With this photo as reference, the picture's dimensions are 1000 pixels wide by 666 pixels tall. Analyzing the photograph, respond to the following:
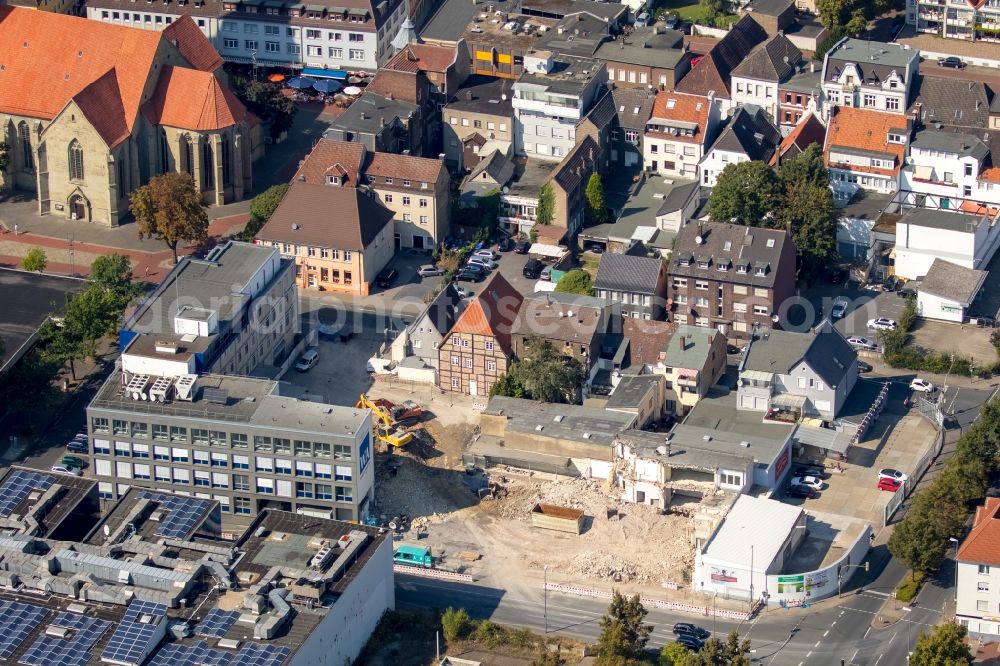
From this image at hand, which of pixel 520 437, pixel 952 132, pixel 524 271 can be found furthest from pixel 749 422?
pixel 952 132

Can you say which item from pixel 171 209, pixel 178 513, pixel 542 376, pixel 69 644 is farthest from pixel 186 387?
pixel 171 209

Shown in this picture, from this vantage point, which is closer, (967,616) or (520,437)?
(967,616)

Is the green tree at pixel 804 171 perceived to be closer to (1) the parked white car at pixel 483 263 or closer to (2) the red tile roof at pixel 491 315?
(1) the parked white car at pixel 483 263

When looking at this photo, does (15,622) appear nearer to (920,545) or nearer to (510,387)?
(510,387)

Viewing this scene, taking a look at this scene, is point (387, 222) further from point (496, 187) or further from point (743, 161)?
point (743, 161)

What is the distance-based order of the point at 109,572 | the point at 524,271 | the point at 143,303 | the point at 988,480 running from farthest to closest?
the point at 524,271
the point at 143,303
the point at 988,480
the point at 109,572

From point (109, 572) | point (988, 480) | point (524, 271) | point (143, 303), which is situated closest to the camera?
point (109, 572)

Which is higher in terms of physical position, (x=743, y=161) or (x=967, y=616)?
(x=743, y=161)
